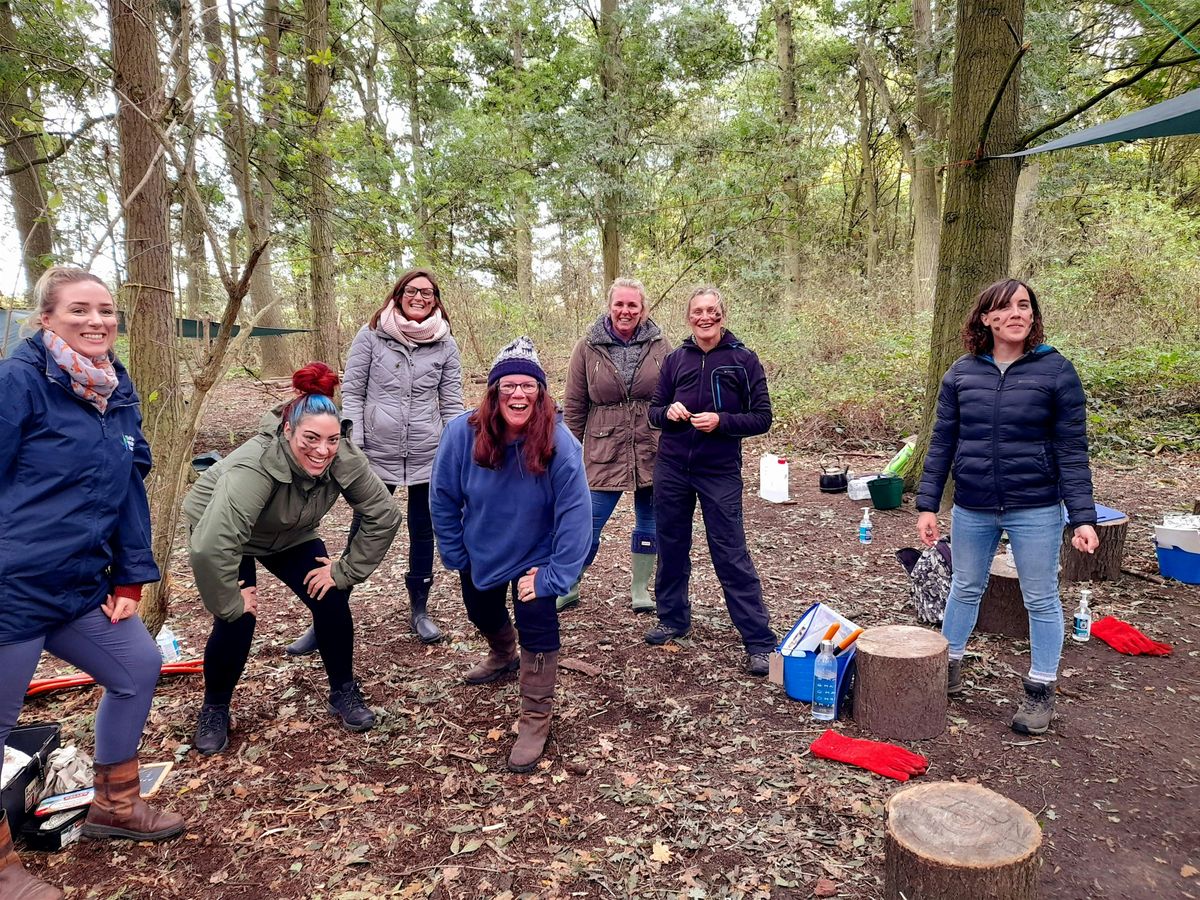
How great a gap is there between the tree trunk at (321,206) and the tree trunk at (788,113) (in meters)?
8.18

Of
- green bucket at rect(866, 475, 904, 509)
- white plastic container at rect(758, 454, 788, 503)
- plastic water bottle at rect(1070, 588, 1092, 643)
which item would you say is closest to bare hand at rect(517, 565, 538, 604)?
plastic water bottle at rect(1070, 588, 1092, 643)

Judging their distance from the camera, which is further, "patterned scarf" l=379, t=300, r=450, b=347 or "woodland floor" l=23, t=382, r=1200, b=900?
"patterned scarf" l=379, t=300, r=450, b=347

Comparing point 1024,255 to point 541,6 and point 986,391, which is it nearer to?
point 541,6

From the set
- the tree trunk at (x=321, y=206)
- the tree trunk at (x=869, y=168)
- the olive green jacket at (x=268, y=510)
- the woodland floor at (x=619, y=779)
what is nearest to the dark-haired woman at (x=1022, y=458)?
the woodland floor at (x=619, y=779)

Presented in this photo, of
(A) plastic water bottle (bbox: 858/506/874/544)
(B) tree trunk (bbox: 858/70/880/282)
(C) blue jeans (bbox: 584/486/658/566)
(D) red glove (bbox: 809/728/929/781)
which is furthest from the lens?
(B) tree trunk (bbox: 858/70/880/282)

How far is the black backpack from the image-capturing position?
3.76 meters

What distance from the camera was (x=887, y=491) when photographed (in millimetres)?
5977

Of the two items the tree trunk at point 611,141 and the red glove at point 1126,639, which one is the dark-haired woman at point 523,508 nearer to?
the red glove at point 1126,639

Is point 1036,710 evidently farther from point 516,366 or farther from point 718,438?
point 516,366

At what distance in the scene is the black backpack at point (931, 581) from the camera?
3.76m

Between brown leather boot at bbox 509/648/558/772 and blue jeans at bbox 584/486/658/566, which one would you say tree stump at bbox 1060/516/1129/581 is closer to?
blue jeans at bbox 584/486/658/566

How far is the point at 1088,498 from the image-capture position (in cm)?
265

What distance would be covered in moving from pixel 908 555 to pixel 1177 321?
8.26 m

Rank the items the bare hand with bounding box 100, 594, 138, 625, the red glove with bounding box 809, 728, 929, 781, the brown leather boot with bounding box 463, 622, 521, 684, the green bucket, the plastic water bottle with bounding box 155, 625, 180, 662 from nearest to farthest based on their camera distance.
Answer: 1. the bare hand with bounding box 100, 594, 138, 625
2. the red glove with bounding box 809, 728, 929, 781
3. the brown leather boot with bounding box 463, 622, 521, 684
4. the plastic water bottle with bounding box 155, 625, 180, 662
5. the green bucket
